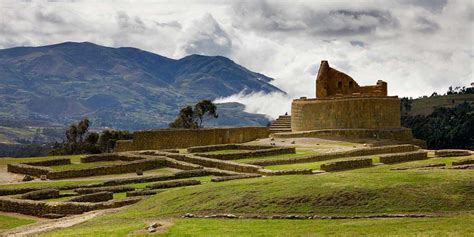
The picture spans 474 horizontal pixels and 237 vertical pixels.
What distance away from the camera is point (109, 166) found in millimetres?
37406

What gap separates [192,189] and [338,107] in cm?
2925

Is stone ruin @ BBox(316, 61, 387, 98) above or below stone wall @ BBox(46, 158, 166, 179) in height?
above

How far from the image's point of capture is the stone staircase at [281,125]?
58.3 metres

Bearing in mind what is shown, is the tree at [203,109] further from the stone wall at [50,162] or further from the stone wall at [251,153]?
the stone wall at [50,162]

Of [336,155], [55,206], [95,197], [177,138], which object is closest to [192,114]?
[177,138]

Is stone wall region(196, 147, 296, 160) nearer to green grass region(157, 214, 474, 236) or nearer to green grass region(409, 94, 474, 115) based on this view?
green grass region(157, 214, 474, 236)

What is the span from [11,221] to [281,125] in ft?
127

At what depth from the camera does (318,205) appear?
65.2 feet

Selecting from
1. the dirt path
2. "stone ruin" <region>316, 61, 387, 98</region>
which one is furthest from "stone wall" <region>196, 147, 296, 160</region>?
"stone ruin" <region>316, 61, 387, 98</region>

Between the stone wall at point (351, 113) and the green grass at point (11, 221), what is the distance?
1253 inches

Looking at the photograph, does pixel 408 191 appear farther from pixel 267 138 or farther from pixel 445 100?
pixel 445 100

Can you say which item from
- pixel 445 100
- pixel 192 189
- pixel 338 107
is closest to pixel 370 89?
pixel 338 107

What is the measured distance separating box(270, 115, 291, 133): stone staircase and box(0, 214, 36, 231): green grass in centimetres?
3497

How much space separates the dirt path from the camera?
67.8 feet
